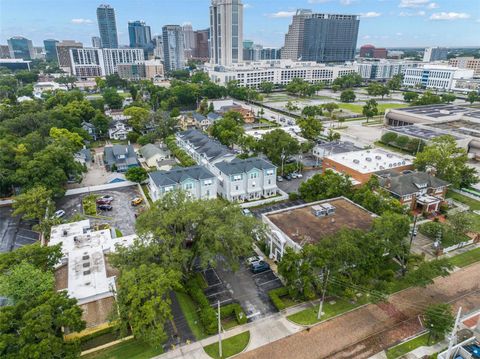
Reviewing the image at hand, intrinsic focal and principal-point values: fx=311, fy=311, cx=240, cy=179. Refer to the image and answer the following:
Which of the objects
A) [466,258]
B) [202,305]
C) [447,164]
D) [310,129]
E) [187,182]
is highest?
[310,129]

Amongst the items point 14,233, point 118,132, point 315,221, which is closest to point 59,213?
point 14,233

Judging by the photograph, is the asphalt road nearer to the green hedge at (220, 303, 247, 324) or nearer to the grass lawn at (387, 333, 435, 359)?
the grass lawn at (387, 333, 435, 359)

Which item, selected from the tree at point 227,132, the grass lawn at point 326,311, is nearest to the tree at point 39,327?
the grass lawn at point 326,311

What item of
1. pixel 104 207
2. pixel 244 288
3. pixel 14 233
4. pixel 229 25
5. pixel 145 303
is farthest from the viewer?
pixel 229 25

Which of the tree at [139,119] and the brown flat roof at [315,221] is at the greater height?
the tree at [139,119]

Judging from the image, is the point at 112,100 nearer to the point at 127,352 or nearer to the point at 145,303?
the point at 127,352

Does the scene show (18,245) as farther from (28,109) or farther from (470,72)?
(470,72)

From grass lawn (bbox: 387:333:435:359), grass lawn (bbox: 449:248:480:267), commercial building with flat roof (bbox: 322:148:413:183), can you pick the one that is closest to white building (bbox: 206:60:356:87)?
commercial building with flat roof (bbox: 322:148:413:183)

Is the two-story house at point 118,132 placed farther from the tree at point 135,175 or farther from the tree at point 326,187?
the tree at point 326,187
